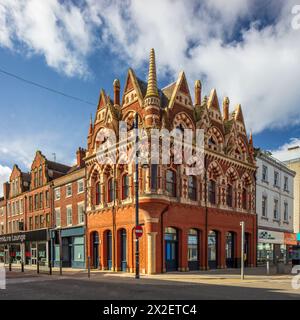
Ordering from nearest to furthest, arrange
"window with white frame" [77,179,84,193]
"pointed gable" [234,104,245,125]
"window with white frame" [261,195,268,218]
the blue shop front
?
the blue shop front → "window with white frame" [77,179,84,193] → "pointed gable" [234,104,245,125] → "window with white frame" [261,195,268,218]

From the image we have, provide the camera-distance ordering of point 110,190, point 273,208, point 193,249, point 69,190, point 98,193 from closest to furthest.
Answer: point 193,249 → point 110,190 → point 98,193 → point 69,190 → point 273,208

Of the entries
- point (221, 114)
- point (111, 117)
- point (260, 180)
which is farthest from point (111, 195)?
point (260, 180)

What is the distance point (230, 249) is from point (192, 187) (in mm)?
7776

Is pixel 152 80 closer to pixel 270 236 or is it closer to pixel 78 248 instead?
pixel 78 248

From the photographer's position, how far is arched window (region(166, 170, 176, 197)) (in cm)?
2508

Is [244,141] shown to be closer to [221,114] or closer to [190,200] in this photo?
[221,114]

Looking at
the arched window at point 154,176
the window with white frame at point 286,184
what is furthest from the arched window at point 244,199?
the arched window at point 154,176

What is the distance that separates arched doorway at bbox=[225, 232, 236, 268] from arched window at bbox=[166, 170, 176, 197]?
792 centimetres

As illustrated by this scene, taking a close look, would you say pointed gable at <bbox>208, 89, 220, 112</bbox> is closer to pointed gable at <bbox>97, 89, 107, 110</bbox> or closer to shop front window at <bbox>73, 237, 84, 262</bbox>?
pointed gable at <bbox>97, 89, 107, 110</bbox>

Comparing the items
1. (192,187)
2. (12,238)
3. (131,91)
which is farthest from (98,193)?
(12,238)

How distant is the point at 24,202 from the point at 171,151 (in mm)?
26307

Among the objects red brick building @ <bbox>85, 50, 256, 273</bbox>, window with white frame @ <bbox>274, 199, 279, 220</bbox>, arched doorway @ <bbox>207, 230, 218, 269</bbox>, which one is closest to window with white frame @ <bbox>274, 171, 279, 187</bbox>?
window with white frame @ <bbox>274, 199, 279, 220</bbox>

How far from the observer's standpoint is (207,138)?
1121 inches

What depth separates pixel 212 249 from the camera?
28562mm
